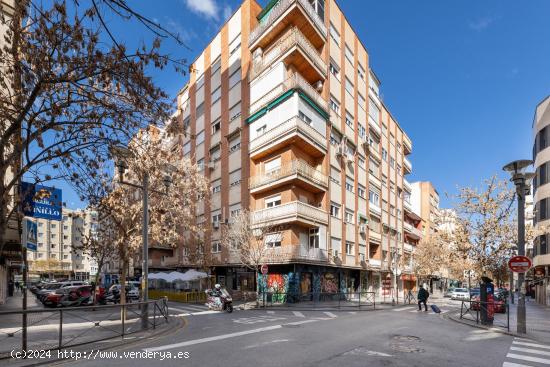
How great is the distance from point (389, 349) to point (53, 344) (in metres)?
8.61

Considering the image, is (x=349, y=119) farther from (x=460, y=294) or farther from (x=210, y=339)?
(x=210, y=339)

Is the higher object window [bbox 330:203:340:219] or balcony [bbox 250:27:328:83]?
balcony [bbox 250:27:328:83]

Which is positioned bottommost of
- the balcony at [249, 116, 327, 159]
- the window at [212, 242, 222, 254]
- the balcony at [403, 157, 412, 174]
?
the window at [212, 242, 222, 254]

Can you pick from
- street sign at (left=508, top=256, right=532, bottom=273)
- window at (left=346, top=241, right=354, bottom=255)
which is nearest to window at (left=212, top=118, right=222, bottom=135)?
window at (left=346, top=241, right=354, bottom=255)

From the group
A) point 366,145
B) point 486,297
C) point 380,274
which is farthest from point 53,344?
point 380,274

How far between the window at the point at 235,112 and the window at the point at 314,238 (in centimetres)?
1251

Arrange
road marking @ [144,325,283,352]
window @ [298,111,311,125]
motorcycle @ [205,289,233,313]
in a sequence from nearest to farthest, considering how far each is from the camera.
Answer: road marking @ [144,325,283,352], motorcycle @ [205,289,233,313], window @ [298,111,311,125]

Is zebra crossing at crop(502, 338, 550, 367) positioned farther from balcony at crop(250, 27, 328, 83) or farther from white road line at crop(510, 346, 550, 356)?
balcony at crop(250, 27, 328, 83)

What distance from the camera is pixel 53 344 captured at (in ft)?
29.6

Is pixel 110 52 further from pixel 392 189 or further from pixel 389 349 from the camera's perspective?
pixel 392 189

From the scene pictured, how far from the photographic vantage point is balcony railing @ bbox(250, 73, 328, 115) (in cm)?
2600

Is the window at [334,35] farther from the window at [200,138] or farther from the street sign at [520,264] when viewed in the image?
the street sign at [520,264]

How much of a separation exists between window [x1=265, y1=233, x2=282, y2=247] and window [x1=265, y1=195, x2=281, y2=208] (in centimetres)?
234

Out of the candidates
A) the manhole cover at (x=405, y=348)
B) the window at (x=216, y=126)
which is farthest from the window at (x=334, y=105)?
the manhole cover at (x=405, y=348)
